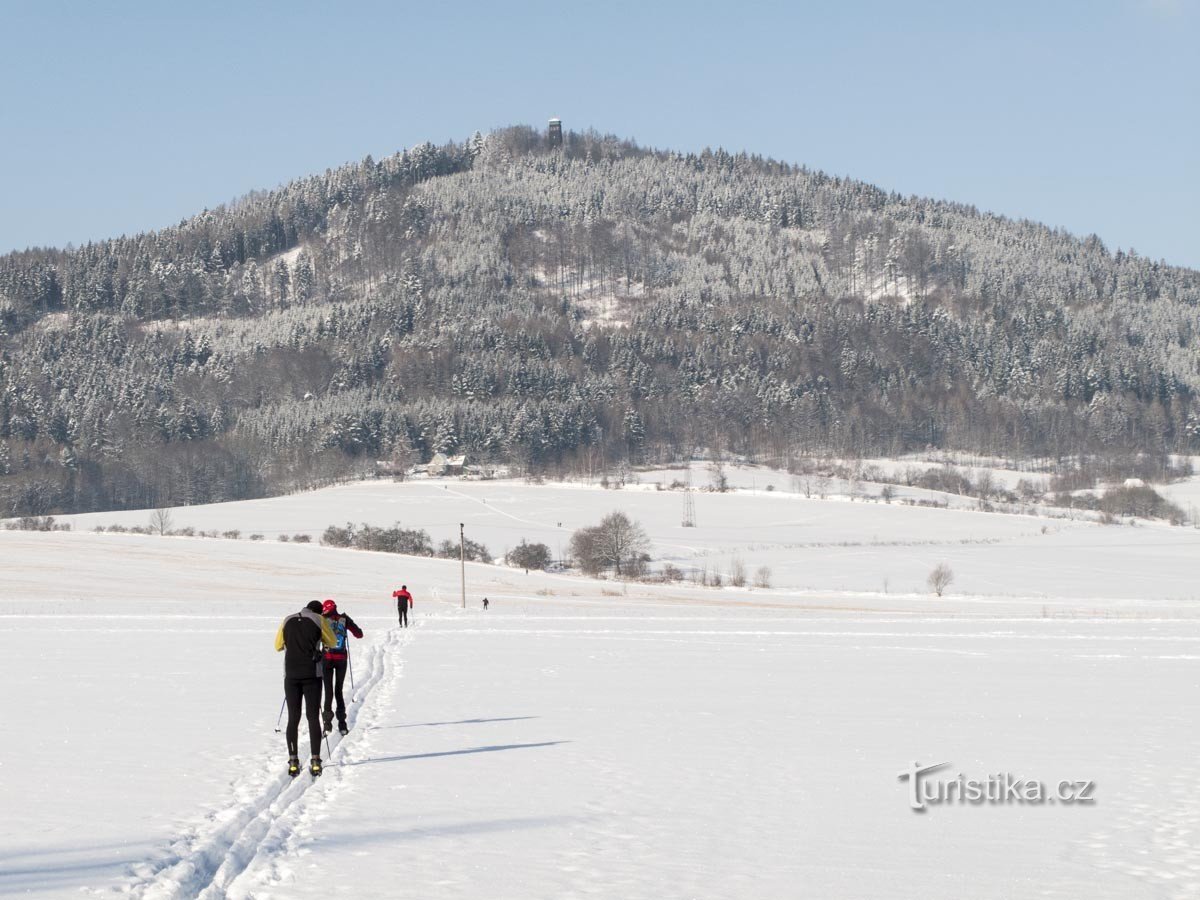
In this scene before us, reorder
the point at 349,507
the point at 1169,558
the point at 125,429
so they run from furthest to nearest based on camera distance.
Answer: the point at 125,429, the point at 349,507, the point at 1169,558

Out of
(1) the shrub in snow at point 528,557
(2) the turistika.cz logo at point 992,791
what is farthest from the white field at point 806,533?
(2) the turistika.cz logo at point 992,791

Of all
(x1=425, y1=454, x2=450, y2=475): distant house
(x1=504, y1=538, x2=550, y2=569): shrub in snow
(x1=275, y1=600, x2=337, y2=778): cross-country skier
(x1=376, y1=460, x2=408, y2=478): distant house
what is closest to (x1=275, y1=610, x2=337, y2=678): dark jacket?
(x1=275, y1=600, x2=337, y2=778): cross-country skier

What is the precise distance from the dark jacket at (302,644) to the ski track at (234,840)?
1114 mm

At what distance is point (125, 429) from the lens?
183250 millimetres

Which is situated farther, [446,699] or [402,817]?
[446,699]

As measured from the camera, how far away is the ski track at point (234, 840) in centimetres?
807

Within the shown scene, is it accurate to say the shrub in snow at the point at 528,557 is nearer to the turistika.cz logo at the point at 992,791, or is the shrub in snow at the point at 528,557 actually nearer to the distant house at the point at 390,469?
the turistika.cz logo at the point at 992,791

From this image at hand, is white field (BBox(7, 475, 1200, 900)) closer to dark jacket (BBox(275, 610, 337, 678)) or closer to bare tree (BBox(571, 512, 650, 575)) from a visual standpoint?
dark jacket (BBox(275, 610, 337, 678))

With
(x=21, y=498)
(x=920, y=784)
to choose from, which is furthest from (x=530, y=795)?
(x=21, y=498)

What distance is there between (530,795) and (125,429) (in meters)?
188

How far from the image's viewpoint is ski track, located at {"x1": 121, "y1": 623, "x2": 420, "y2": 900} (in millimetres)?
8070

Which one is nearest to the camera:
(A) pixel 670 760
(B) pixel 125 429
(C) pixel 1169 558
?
(A) pixel 670 760

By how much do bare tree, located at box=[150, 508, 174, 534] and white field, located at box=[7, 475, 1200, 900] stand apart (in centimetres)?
6374

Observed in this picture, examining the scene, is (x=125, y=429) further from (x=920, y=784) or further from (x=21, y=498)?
(x=920, y=784)
